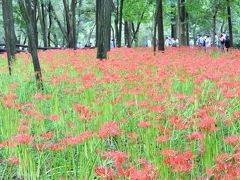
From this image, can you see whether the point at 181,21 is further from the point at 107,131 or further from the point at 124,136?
the point at 107,131

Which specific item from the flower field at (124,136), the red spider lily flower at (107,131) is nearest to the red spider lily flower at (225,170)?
the flower field at (124,136)

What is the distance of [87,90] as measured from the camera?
7.22m

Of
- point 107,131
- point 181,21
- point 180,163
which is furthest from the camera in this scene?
point 181,21

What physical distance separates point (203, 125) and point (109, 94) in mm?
3445

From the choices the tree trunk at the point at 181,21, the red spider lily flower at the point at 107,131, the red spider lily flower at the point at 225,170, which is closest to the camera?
the red spider lily flower at the point at 225,170

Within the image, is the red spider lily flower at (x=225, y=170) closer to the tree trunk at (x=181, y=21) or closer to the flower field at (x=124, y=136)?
the flower field at (x=124, y=136)

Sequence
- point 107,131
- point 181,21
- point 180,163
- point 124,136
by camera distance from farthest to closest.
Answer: point 181,21
point 124,136
point 107,131
point 180,163

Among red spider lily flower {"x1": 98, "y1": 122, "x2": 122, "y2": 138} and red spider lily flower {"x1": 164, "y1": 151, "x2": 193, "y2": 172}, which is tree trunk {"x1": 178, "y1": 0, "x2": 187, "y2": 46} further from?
Result: red spider lily flower {"x1": 164, "y1": 151, "x2": 193, "y2": 172}

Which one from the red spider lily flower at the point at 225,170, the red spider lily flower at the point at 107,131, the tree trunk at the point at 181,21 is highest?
the tree trunk at the point at 181,21

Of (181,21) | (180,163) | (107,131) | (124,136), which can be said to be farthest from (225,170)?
(181,21)

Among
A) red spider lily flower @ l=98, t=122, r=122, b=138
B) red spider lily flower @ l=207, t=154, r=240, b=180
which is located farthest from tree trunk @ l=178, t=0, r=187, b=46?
red spider lily flower @ l=207, t=154, r=240, b=180

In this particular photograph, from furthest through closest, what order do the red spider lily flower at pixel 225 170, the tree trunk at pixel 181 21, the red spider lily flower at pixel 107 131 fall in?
the tree trunk at pixel 181 21
the red spider lily flower at pixel 107 131
the red spider lily flower at pixel 225 170

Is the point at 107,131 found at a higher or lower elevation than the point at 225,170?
higher

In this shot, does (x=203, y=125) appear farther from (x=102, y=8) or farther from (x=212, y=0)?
(x=212, y=0)
